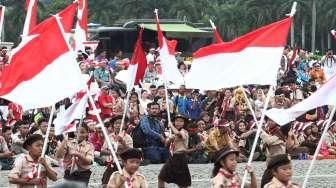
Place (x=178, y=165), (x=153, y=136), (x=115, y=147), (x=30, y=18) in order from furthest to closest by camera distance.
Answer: (x=153, y=136) → (x=178, y=165) → (x=115, y=147) → (x=30, y=18)

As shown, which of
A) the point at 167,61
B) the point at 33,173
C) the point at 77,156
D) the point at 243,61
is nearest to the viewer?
the point at 33,173

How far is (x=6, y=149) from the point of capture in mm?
16266

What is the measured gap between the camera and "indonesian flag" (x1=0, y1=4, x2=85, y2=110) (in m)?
9.72

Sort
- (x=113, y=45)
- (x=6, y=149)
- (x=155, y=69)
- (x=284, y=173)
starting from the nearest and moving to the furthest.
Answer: (x=284, y=173), (x=6, y=149), (x=155, y=69), (x=113, y=45)

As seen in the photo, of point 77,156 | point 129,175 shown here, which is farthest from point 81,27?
point 129,175

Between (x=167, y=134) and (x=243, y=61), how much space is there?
6.62 m

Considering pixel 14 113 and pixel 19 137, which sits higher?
pixel 14 113

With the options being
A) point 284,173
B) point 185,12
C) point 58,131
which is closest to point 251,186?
point 284,173

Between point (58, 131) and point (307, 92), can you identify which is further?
point (307, 92)

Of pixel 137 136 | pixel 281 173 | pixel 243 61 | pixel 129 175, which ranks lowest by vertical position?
pixel 137 136

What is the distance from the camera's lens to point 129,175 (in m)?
9.78

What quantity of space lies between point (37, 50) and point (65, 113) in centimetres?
129

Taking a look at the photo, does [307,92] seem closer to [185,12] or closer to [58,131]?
[58,131]

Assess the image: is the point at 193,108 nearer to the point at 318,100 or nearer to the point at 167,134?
the point at 167,134
